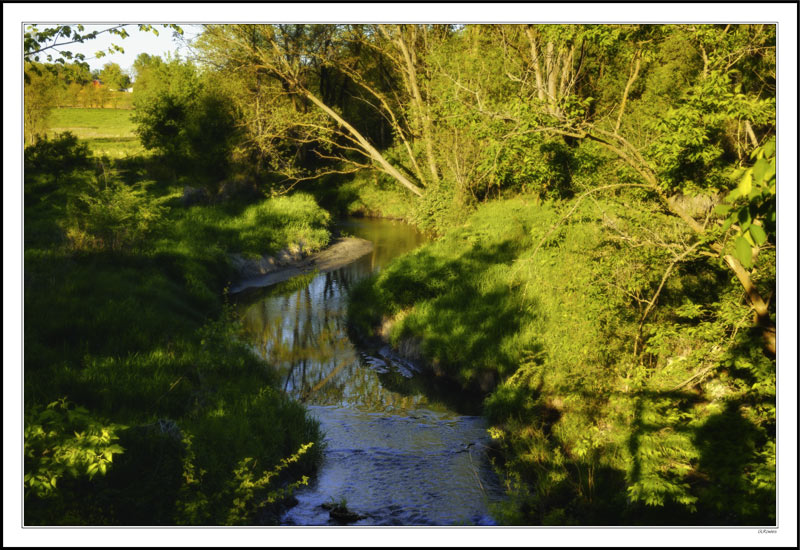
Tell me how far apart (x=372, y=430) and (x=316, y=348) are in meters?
5.02

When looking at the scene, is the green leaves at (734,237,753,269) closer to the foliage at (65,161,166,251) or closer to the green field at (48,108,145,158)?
the foliage at (65,161,166,251)

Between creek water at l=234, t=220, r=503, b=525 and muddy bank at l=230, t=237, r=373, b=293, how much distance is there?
3.14 m

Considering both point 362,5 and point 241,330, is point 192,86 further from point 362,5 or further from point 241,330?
point 362,5

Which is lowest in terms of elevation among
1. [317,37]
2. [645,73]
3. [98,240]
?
[98,240]

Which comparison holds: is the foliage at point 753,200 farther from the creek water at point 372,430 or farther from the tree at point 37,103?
the tree at point 37,103

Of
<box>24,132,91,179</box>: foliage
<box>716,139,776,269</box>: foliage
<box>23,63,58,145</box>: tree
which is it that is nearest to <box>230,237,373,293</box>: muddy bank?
<box>24,132,91,179</box>: foliage

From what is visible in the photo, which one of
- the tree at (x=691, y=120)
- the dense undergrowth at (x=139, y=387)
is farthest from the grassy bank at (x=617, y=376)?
the dense undergrowth at (x=139, y=387)

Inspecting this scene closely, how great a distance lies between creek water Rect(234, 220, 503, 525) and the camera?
863cm

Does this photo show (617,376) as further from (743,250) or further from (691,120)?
(743,250)

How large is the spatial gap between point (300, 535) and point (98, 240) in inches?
577

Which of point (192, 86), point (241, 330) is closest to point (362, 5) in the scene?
point (241, 330)

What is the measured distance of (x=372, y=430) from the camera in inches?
443

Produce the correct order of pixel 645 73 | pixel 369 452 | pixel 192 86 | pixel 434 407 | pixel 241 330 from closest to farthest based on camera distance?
pixel 369 452, pixel 434 407, pixel 241 330, pixel 645 73, pixel 192 86

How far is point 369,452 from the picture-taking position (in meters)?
10.3
